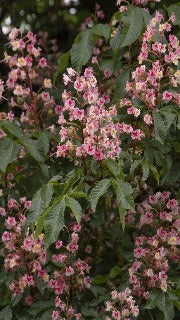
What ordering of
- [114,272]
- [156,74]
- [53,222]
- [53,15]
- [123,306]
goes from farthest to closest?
1. [53,15]
2. [114,272]
3. [123,306]
4. [156,74]
5. [53,222]

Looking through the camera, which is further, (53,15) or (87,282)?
(53,15)

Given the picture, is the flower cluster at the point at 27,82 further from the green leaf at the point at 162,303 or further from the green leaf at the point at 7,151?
the green leaf at the point at 162,303

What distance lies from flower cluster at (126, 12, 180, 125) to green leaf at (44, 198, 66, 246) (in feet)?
1.91

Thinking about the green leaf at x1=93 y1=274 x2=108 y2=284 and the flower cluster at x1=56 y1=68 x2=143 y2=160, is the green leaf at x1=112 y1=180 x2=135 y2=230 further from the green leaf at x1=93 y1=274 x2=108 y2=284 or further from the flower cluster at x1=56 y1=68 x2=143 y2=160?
the green leaf at x1=93 y1=274 x2=108 y2=284

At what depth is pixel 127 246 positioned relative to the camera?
127 inches

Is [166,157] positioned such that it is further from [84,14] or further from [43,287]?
[84,14]

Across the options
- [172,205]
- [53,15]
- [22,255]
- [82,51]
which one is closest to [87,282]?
[22,255]

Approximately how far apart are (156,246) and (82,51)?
0.99 meters

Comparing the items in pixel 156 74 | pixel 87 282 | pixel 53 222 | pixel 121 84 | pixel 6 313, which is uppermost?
pixel 121 84

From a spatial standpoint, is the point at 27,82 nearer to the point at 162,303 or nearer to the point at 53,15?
the point at 162,303

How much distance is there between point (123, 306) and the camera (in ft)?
9.50

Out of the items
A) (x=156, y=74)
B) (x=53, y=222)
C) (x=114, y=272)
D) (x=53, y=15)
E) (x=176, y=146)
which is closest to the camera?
(x=53, y=222)

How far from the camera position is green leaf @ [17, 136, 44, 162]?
111 inches

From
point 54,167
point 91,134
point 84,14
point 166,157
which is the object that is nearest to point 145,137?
point 166,157
